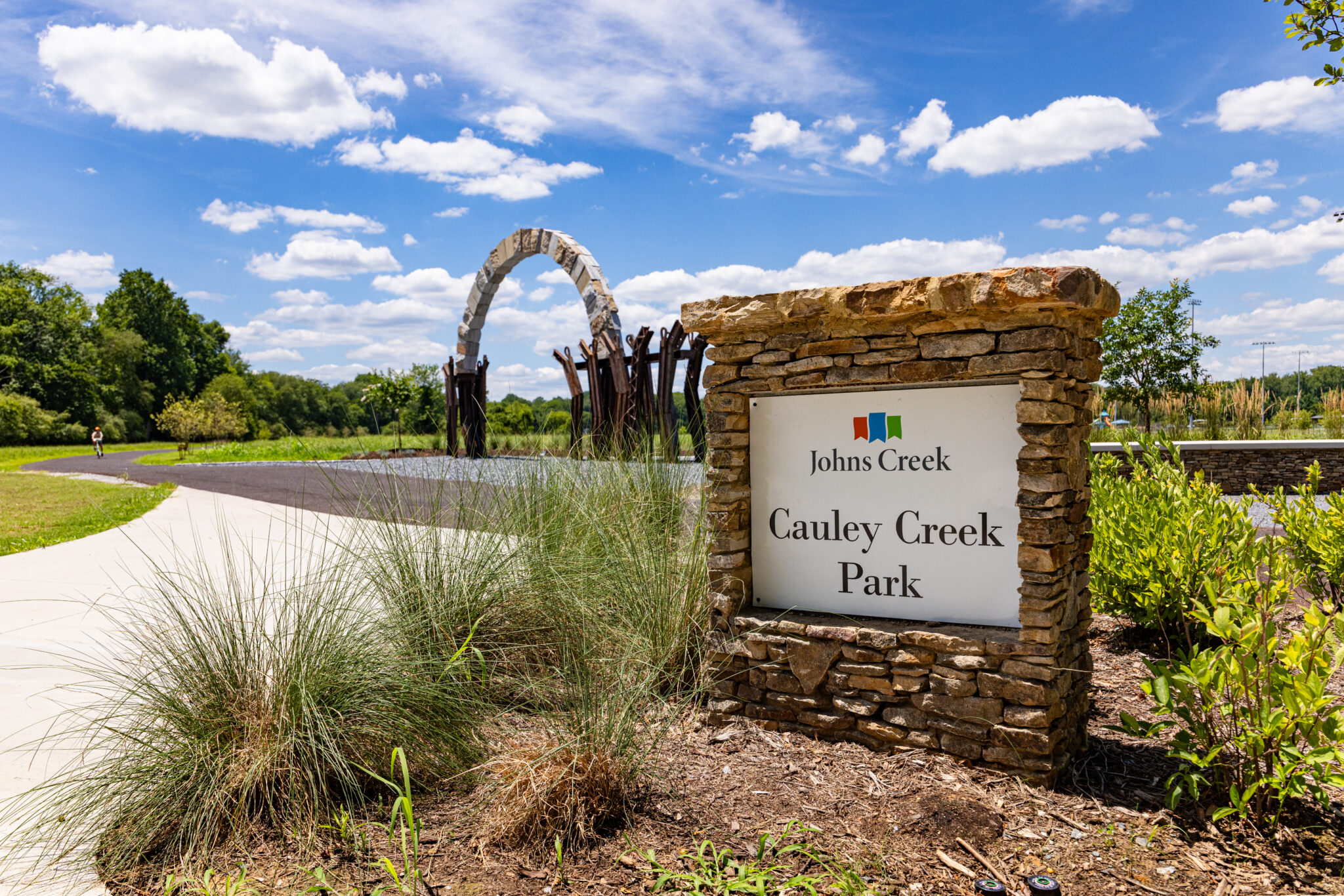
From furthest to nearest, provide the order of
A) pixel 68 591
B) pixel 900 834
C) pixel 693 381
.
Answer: pixel 693 381, pixel 68 591, pixel 900 834

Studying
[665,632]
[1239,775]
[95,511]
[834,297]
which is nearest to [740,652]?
[665,632]

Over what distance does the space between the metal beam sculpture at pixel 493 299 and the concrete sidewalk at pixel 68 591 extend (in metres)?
3.67

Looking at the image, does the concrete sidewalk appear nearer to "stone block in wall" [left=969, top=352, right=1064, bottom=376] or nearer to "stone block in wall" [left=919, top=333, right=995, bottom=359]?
"stone block in wall" [left=919, top=333, right=995, bottom=359]

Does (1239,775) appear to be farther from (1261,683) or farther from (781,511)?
(781,511)

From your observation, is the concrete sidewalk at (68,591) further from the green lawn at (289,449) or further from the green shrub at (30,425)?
the green shrub at (30,425)

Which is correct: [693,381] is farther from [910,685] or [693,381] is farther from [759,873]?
[759,873]

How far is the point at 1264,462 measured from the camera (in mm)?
12797

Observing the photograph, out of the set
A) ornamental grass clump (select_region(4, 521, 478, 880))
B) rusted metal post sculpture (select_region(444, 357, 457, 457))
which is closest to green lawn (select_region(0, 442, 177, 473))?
rusted metal post sculpture (select_region(444, 357, 457, 457))

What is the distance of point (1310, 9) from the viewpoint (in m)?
4.12

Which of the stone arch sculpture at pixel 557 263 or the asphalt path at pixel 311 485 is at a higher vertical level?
the stone arch sculpture at pixel 557 263

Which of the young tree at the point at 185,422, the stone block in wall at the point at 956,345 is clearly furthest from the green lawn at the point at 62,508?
the young tree at the point at 185,422

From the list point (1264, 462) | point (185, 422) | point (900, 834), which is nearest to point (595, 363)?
point (900, 834)

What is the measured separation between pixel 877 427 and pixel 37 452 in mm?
37546

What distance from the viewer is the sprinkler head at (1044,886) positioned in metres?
2.10
